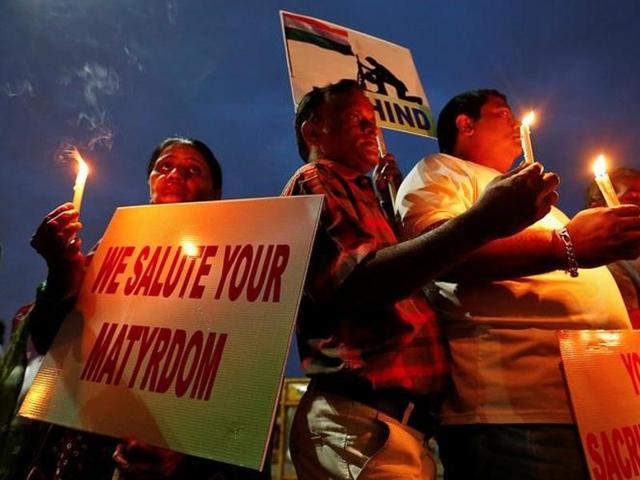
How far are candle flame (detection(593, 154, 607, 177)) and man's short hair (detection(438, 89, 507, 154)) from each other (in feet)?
2.45

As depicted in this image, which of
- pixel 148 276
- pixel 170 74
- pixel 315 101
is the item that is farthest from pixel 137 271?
pixel 170 74

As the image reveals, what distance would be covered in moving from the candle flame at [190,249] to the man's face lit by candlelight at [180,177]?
2.03ft

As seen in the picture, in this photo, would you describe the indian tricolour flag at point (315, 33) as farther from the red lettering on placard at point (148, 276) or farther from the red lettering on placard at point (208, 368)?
the red lettering on placard at point (208, 368)

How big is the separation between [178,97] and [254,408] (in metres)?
46.8

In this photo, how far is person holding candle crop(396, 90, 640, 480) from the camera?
138 centimetres

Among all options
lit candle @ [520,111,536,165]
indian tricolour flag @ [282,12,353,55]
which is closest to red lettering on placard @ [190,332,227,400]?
lit candle @ [520,111,536,165]

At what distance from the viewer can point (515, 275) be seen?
1.51 metres

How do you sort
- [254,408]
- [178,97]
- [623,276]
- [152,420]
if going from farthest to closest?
[178,97], [623,276], [152,420], [254,408]

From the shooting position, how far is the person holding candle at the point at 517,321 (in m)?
1.38

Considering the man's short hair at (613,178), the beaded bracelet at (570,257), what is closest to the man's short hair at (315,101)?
the beaded bracelet at (570,257)

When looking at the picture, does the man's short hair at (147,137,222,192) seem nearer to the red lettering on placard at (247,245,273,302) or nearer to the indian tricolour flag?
the indian tricolour flag

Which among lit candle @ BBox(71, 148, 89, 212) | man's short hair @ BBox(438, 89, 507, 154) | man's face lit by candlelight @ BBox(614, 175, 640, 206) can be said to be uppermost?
man's face lit by candlelight @ BBox(614, 175, 640, 206)

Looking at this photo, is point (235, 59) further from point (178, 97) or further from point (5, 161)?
point (5, 161)

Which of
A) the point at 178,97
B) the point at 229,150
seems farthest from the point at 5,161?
the point at 229,150
